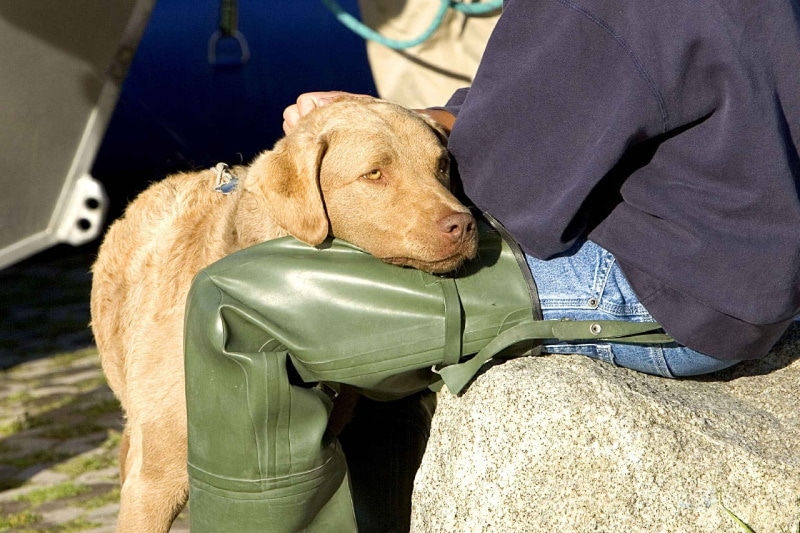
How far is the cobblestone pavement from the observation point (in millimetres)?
4672

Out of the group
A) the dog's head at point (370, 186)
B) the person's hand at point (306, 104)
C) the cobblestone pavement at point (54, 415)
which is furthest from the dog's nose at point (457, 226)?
the cobblestone pavement at point (54, 415)

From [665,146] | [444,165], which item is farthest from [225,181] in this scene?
[665,146]

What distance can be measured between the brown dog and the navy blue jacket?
0.77 feet

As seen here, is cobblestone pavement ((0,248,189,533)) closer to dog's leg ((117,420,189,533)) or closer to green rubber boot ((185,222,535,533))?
dog's leg ((117,420,189,533))

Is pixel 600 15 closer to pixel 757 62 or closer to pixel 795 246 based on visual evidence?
pixel 757 62

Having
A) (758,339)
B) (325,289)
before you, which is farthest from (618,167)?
(325,289)

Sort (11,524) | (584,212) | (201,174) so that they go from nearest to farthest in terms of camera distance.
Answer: (584,212) < (201,174) < (11,524)

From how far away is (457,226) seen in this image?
2613 mm

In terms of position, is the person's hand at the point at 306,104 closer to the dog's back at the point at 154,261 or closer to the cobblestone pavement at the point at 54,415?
the dog's back at the point at 154,261

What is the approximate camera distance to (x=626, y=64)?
2.39m

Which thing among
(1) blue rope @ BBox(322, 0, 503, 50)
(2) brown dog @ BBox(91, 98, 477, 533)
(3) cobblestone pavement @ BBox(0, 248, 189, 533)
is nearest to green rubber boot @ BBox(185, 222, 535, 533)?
(2) brown dog @ BBox(91, 98, 477, 533)

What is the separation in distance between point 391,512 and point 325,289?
118cm

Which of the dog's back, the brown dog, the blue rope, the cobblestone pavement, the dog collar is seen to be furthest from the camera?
the blue rope

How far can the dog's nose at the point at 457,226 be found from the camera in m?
2.61
